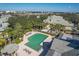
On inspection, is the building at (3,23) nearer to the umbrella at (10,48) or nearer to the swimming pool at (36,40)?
the umbrella at (10,48)

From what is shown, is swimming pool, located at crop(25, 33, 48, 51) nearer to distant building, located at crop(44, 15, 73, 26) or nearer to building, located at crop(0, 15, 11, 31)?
distant building, located at crop(44, 15, 73, 26)

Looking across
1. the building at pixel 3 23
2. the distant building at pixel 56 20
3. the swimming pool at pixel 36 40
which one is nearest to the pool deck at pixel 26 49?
the swimming pool at pixel 36 40

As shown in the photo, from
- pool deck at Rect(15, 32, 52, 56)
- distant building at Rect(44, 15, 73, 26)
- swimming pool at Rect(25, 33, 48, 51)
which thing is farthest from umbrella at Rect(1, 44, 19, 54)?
distant building at Rect(44, 15, 73, 26)

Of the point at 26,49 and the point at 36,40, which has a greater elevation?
the point at 36,40

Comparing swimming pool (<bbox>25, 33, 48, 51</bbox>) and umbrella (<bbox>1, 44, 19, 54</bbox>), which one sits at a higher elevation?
swimming pool (<bbox>25, 33, 48, 51</bbox>)

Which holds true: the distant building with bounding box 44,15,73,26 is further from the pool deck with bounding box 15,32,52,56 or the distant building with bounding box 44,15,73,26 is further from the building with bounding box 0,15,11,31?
the building with bounding box 0,15,11,31

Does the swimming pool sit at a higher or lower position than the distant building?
lower

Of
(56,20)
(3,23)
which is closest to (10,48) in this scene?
(3,23)

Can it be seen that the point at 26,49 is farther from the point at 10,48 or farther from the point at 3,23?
the point at 3,23

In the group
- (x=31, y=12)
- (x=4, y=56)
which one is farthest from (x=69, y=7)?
(x=4, y=56)

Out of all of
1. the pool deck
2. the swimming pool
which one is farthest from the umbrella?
the swimming pool
